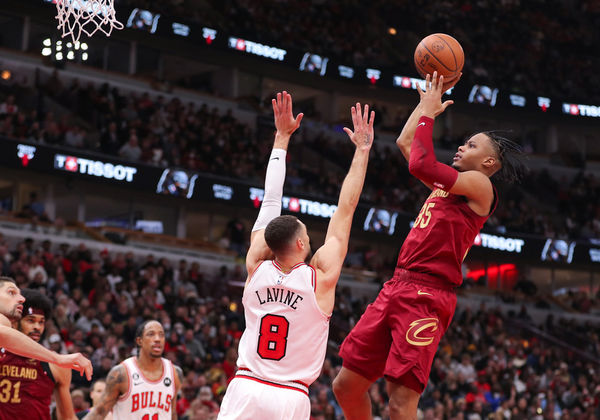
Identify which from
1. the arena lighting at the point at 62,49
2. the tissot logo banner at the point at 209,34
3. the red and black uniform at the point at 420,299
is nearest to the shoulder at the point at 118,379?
the red and black uniform at the point at 420,299

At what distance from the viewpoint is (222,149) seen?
24469 mm

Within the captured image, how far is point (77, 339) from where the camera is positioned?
13.2m

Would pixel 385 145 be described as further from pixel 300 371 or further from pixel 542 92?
pixel 300 371

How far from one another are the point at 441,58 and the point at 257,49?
22.3 m

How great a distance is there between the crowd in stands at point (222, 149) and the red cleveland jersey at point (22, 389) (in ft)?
50.2

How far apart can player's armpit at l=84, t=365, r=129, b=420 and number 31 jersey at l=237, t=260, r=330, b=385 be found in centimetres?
302

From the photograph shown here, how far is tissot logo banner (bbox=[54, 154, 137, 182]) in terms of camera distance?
21.0 meters

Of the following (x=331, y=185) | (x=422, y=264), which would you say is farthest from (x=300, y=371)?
(x=331, y=185)

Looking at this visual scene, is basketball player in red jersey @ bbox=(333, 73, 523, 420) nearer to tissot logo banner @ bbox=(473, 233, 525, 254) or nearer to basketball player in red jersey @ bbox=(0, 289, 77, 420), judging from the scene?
basketball player in red jersey @ bbox=(0, 289, 77, 420)

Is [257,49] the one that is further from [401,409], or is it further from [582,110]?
[401,409]

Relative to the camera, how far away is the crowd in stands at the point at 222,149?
72.3 ft

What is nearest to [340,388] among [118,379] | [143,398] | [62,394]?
[62,394]

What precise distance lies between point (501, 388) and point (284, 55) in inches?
557

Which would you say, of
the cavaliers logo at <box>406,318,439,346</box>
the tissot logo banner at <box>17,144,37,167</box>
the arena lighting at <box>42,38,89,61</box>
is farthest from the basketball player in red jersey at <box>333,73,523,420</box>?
the tissot logo banner at <box>17,144,37,167</box>
